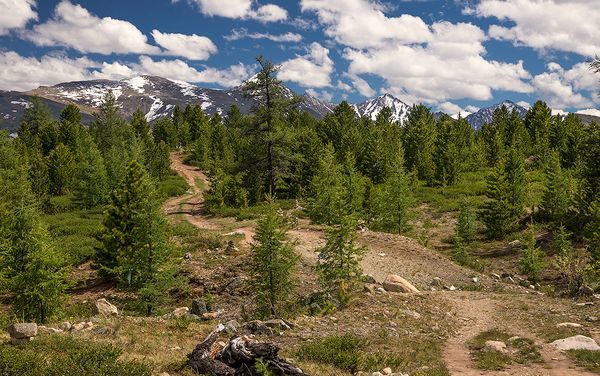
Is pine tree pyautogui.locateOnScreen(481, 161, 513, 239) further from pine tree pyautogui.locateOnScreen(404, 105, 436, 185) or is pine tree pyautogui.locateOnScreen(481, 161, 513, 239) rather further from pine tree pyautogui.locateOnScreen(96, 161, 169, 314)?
pine tree pyautogui.locateOnScreen(96, 161, 169, 314)

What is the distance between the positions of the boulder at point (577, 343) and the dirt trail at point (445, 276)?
0.37 meters

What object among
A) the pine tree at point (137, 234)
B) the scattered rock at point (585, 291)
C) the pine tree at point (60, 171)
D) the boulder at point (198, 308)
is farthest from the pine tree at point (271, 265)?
the pine tree at point (60, 171)

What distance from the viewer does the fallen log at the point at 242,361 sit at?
9492 mm

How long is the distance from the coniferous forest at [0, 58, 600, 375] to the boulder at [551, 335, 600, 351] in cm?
105

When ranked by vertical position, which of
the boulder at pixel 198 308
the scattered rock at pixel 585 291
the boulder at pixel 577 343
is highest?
the boulder at pixel 577 343

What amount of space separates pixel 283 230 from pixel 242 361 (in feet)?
34.4

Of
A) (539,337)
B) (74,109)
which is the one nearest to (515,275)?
(539,337)

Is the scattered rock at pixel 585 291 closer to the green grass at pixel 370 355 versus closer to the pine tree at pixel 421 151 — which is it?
the green grass at pixel 370 355

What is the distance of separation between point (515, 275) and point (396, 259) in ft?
26.3

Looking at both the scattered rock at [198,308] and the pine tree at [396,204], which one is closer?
the scattered rock at [198,308]

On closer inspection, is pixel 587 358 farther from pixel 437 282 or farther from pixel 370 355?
pixel 437 282

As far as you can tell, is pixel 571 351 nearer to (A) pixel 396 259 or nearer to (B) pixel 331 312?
(B) pixel 331 312

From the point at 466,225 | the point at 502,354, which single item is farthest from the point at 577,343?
the point at 466,225

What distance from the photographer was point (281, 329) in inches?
581
